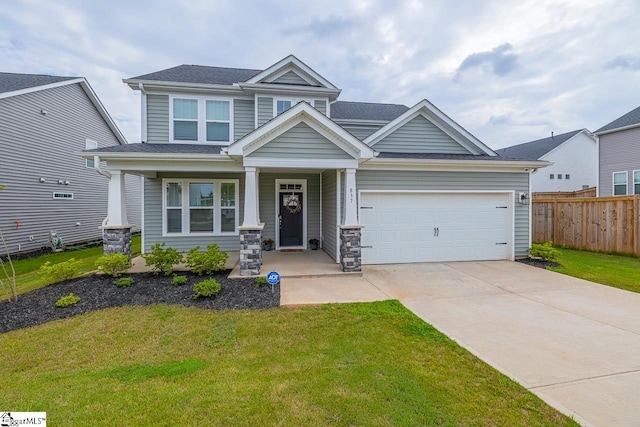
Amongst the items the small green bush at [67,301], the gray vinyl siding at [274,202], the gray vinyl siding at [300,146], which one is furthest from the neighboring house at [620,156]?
the small green bush at [67,301]

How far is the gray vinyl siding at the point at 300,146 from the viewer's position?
276 inches

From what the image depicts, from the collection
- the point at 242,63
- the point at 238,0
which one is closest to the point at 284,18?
the point at 238,0

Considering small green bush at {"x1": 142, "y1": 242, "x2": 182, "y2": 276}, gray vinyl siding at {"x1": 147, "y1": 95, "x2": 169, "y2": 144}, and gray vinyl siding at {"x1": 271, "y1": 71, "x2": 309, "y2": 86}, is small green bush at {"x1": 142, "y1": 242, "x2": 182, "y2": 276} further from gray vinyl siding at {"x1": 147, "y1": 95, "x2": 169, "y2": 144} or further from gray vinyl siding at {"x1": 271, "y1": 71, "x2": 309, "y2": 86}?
gray vinyl siding at {"x1": 271, "y1": 71, "x2": 309, "y2": 86}

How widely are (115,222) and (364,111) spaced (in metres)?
9.85

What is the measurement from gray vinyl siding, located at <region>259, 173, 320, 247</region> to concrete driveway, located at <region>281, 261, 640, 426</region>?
11.3ft

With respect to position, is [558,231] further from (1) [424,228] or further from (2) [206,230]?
(2) [206,230]

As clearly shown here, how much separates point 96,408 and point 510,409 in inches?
140

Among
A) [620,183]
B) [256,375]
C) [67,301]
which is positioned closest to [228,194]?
[67,301]

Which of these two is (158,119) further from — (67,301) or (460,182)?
(460,182)

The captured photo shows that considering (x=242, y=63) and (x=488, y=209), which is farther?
(x=242, y=63)

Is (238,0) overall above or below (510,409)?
above

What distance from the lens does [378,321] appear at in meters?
4.49

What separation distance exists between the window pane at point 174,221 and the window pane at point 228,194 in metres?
1.45

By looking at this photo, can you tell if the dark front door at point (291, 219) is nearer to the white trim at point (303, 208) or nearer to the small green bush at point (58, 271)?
the white trim at point (303, 208)
